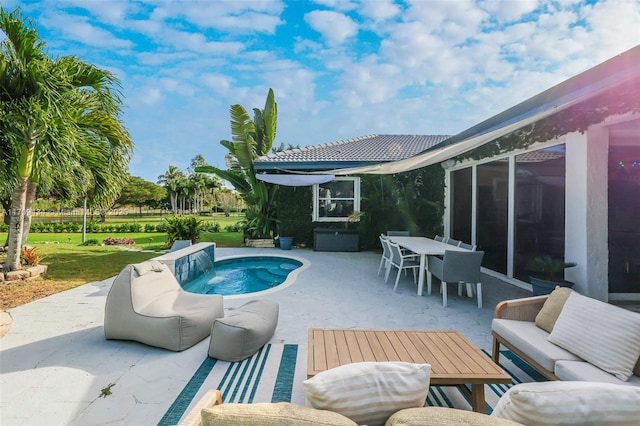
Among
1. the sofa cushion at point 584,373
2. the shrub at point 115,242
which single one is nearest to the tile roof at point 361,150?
the shrub at point 115,242

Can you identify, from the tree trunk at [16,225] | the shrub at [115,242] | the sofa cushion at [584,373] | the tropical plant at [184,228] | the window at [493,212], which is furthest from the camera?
the shrub at [115,242]

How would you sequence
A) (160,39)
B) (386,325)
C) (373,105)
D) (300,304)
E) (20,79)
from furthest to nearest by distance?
(373,105) < (160,39) < (20,79) < (300,304) < (386,325)

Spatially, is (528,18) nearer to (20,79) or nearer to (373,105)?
(373,105)

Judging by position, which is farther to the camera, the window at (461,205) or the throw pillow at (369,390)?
the window at (461,205)

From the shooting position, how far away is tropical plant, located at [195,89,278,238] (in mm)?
12491

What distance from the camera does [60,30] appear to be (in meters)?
9.81

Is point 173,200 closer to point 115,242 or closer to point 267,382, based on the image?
point 115,242

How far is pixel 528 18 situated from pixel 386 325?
24.9 feet

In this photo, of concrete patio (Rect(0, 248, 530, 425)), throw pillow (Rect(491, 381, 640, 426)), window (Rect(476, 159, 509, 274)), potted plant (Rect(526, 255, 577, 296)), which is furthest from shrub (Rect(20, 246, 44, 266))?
window (Rect(476, 159, 509, 274))

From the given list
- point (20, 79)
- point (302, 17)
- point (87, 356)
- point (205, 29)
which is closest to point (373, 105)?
point (302, 17)

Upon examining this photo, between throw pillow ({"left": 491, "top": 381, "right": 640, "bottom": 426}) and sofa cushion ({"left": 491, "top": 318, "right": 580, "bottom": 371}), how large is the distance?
174 cm

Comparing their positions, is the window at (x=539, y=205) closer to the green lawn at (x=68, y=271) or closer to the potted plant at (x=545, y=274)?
the potted plant at (x=545, y=274)

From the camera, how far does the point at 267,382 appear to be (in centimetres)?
325

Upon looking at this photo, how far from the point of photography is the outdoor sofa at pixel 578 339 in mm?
2596
